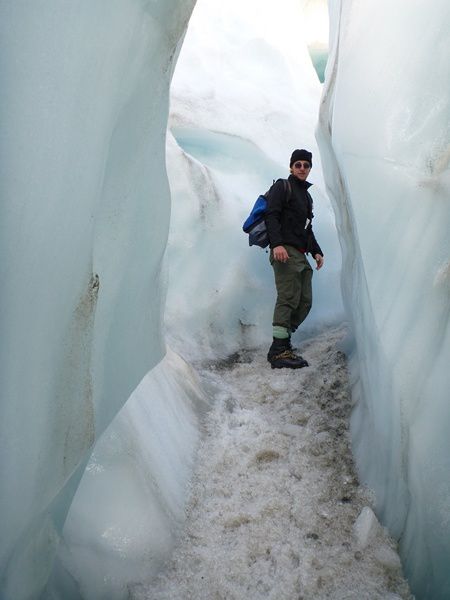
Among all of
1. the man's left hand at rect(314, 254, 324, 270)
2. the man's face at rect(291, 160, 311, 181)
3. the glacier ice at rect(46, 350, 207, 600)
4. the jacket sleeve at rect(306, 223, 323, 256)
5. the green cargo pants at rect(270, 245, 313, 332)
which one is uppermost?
the man's face at rect(291, 160, 311, 181)

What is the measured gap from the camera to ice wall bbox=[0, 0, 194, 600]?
0.90 metres

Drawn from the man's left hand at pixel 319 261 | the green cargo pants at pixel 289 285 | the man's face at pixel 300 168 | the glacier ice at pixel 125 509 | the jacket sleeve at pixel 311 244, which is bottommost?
the glacier ice at pixel 125 509

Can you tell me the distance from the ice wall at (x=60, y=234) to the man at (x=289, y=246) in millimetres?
1524

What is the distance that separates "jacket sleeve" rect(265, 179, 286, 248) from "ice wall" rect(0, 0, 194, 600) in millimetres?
1519

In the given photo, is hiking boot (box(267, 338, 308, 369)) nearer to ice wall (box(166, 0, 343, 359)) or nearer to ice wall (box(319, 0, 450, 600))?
ice wall (box(166, 0, 343, 359))

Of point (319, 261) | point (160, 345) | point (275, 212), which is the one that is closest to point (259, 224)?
point (275, 212)

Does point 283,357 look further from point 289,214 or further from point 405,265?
point 405,265

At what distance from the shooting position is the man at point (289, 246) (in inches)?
111

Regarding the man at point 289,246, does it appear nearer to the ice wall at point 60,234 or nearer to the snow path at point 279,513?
the snow path at point 279,513

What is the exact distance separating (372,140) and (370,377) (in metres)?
0.72

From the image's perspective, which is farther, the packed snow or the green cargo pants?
the green cargo pants

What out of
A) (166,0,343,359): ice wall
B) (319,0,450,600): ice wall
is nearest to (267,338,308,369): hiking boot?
(166,0,343,359): ice wall

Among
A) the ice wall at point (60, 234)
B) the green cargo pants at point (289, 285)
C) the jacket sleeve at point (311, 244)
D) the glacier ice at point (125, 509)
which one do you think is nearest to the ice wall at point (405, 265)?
the glacier ice at point (125, 509)

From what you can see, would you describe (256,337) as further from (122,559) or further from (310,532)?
(122,559)
